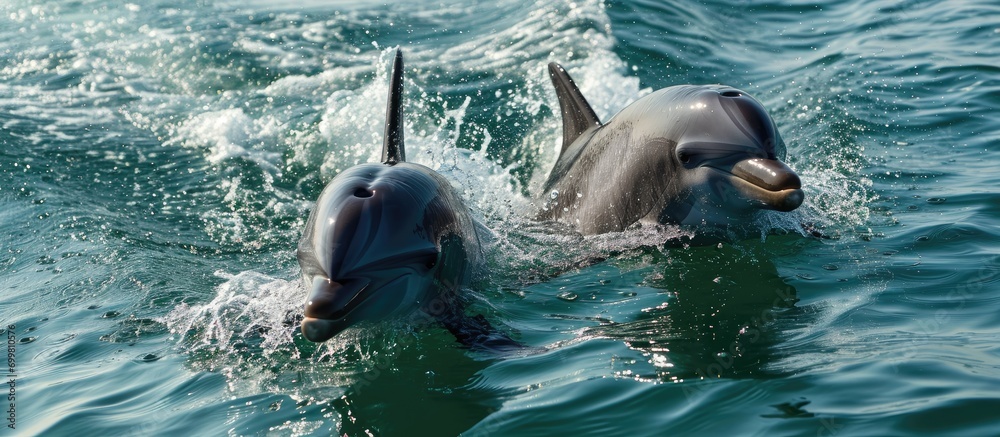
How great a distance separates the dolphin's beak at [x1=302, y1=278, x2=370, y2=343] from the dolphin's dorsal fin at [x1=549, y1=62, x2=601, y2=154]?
4149 mm

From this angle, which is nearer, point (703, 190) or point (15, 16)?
point (703, 190)

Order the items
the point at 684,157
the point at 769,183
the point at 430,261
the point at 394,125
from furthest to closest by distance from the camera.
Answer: the point at 394,125 < the point at 684,157 < the point at 769,183 < the point at 430,261

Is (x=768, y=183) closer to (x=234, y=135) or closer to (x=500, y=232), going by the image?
(x=500, y=232)

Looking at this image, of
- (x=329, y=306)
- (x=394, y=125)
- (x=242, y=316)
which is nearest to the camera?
(x=329, y=306)

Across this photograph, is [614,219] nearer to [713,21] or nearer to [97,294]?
[97,294]

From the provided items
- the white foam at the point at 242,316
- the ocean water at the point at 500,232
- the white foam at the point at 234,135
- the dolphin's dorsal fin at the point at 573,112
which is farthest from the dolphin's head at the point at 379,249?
the white foam at the point at 234,135

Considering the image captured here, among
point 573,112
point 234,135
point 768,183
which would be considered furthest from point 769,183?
point 234,135

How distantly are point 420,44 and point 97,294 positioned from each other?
9.40 metres

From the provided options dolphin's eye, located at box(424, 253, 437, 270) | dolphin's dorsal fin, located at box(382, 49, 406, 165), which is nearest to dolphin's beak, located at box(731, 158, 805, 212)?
dolphin's eye, located at box(424, 253, 437, 270)

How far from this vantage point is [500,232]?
8453 mm

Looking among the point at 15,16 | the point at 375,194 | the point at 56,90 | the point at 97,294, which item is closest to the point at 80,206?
the point at 97,294

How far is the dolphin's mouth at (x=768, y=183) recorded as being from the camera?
6105 millimetres

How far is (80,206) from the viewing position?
1001 cm

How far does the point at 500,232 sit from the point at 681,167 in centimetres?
197
